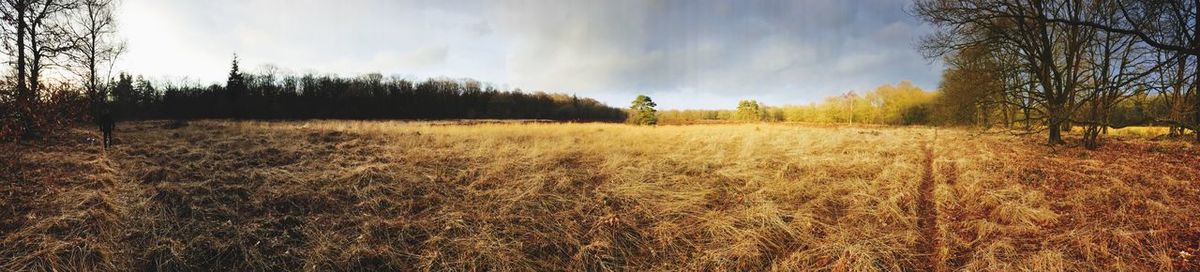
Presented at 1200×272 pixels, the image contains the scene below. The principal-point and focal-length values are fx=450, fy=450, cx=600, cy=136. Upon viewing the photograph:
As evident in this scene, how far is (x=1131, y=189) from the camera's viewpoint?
240 inches

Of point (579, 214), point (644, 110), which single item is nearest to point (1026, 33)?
point (579, 214)

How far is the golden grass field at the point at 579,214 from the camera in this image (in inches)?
Result: 163

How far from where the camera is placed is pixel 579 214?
5.50 metres

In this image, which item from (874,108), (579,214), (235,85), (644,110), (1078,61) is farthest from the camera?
(874,108)

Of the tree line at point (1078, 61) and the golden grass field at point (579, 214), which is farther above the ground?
the tree line at point (1078, 61)

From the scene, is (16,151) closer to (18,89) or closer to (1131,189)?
(18,89)

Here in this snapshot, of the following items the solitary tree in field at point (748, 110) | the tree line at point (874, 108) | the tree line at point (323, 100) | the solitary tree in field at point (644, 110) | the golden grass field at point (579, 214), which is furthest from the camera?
the solitary tree in field at point (748, 110)

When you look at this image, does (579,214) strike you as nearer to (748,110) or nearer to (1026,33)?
(1026,33)

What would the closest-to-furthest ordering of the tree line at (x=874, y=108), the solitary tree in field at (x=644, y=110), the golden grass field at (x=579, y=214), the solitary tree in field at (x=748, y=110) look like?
1. the golden grass field at (x=579, y=214)
2. the solitary tree in field at (x=644, y=110)
3. the tree line at (x=874, y=108)
4. the solitary tree in field at (x=748, y=110)

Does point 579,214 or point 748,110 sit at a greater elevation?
point 748,110

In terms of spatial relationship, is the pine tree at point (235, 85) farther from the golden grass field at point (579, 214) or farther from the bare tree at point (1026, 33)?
the bare tree at point (1026, 33)

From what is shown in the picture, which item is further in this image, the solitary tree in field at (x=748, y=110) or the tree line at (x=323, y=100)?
the solitary tree in field at (x=748, y=110)

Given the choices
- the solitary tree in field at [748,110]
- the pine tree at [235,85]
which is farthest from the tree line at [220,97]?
the solitary tree in field at [748,110]

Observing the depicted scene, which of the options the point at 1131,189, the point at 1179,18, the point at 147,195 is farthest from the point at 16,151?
the point at 1179,18
